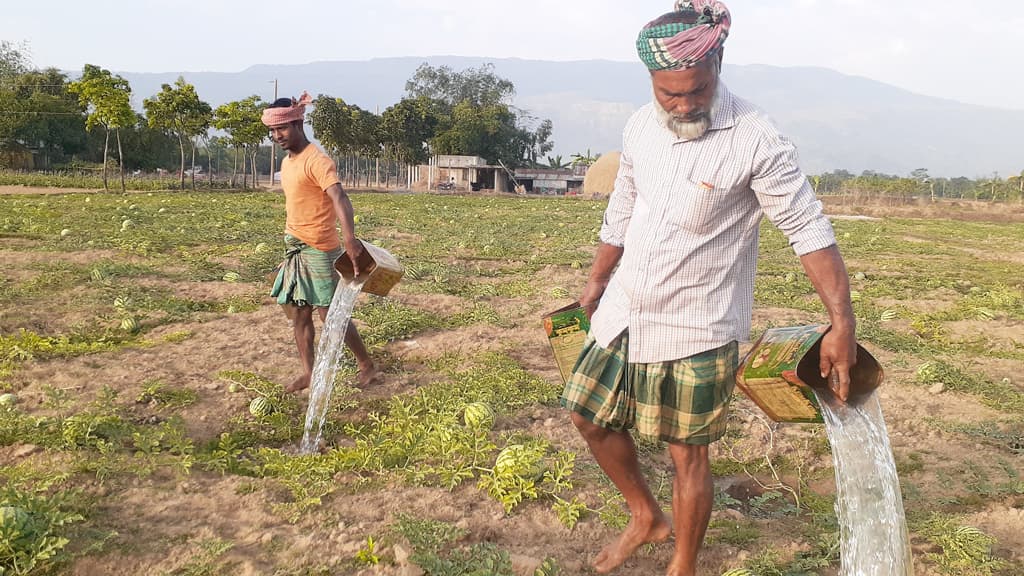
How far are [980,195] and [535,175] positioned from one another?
3451 centimetres

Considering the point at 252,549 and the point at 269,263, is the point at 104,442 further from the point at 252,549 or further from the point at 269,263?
the point at 269,263

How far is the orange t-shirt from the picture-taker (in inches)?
164

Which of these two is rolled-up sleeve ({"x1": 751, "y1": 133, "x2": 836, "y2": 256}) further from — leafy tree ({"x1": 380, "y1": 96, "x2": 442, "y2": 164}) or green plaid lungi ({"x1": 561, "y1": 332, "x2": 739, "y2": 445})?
leafy tree ({"x1": 380, "y1": 96, "x2": 442, "y2": 164})

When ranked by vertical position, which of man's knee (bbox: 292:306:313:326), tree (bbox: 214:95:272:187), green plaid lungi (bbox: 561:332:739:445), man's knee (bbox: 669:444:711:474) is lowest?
man's knee (bbox: 669:444:711:474)

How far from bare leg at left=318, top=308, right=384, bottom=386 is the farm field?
0.11 metres

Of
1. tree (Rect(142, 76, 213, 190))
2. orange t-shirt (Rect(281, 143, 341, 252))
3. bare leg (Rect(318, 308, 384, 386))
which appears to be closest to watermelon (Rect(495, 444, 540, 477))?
bare leg (Rect(318, 308, 384, 386))

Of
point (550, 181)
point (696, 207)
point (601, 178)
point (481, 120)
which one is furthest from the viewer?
point (550, 181)

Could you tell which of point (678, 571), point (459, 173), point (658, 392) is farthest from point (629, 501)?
point (459, 173)

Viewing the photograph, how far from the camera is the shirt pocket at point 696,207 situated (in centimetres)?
214

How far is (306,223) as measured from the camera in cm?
429

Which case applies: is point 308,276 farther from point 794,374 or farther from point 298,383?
point 794,374

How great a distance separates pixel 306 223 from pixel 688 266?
2.82 metres

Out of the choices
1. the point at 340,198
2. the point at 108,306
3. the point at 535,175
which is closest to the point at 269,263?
the point at 108,306

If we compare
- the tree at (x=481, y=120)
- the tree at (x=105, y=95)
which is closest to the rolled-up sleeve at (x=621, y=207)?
the tree at (x=105, y=95)
